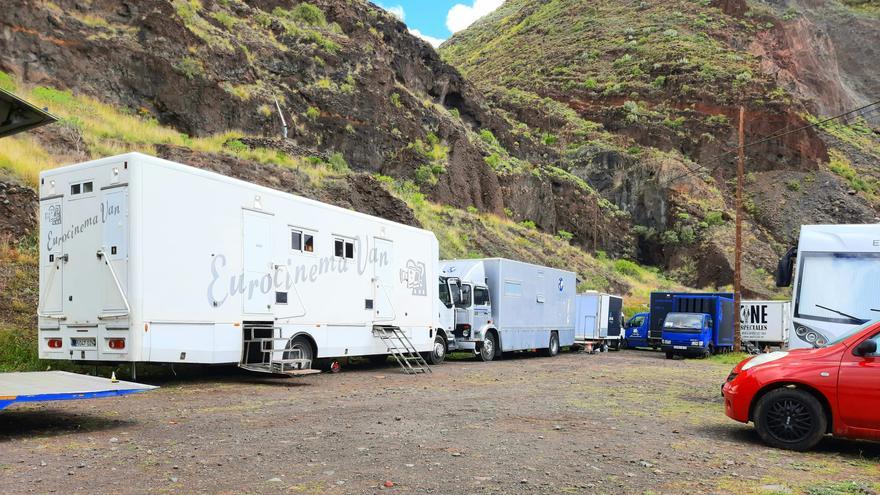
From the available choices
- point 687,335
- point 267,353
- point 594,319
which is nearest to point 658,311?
point 594,319

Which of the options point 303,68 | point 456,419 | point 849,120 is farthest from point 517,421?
point 849,120

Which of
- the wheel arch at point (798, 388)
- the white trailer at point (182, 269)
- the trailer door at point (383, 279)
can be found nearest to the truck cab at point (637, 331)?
the trailer door at point (383, 279)

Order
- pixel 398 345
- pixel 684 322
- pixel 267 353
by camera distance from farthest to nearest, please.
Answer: pixel 684 322, pixel 398 345, pixel 267 353

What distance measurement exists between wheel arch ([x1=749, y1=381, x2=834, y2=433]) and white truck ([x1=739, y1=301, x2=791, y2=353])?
82.1 ft

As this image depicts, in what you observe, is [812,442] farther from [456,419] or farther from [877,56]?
[877,56]

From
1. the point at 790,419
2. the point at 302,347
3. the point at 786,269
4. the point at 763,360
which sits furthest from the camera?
the point at 302,347

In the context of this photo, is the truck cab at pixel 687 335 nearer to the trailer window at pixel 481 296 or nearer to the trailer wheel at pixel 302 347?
the trailer window at pixel 481 296

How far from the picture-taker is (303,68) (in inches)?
1335

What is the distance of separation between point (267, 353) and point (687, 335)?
18.6 metres

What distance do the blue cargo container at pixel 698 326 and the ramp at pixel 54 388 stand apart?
73.9ft

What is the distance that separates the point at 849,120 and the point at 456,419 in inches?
3648

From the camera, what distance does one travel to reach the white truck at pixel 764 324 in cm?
3169

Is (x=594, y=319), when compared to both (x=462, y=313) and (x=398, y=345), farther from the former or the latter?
(x=398, y=345)

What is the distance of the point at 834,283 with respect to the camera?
11305mm
